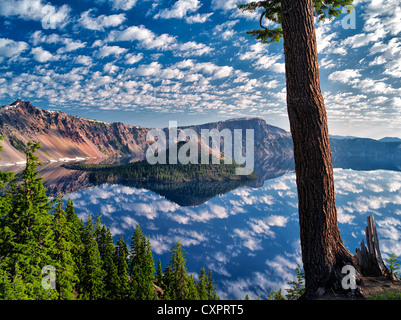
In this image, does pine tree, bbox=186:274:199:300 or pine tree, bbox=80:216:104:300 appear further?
pine tree, bbox=186:274:199:300

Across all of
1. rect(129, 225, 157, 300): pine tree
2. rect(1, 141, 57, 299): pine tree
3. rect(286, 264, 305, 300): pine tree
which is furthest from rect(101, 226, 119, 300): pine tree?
rect(286, 264, 305, 300): pine tree

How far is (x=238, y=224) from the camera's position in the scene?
317ft

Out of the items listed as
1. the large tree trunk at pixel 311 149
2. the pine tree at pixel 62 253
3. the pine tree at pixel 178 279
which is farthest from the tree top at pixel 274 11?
the pine tree at pixel 178 279

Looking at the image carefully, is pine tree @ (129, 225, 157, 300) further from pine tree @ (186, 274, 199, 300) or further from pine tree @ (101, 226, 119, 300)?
pine tree @ (186, 274, 199, 300)

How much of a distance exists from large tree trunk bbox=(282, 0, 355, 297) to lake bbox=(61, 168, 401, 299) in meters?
54.5

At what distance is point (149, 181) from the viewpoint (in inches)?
7264

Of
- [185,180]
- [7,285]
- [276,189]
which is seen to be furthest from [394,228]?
[185,180]

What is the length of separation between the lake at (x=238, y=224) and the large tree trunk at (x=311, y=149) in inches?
2147

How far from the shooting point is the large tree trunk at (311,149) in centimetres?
467

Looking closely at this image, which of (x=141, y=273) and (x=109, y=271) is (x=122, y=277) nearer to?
(x=109, y=271)

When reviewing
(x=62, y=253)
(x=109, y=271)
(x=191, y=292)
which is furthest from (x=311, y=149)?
(x=109, y=271)

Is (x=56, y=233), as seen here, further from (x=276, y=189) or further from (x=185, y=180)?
(x=185, y=180)

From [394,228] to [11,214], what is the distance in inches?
3826

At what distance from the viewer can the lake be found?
197 ft
